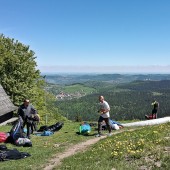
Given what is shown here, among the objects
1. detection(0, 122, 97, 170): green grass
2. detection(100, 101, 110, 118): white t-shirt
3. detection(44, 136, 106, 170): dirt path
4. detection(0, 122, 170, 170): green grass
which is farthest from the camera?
detection(100, 101, 110, 118): white t-shirt

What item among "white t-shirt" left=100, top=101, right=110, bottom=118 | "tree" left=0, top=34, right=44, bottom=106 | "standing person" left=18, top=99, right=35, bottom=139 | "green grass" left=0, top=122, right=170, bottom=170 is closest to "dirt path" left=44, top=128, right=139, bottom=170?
"green grass" left=0, top=122, right=170, bottom=170

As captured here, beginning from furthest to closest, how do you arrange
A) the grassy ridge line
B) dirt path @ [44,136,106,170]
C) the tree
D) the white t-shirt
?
the tree
the white t-shirt
dirt path @ [44,136,106,170]
the grassy ridge line

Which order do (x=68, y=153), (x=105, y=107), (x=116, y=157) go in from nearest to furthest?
1. (x=116, y=157)
2. (x=68, y=153)
3. (x=105, y=107)

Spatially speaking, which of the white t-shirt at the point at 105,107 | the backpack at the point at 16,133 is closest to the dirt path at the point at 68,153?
the white t-shirt at the point at 105,107

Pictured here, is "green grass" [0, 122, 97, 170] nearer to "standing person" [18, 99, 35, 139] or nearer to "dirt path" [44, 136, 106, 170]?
"dirt path" [44, 136, 106, 170]

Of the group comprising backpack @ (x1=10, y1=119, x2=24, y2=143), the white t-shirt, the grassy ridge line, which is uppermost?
the white t-shirt

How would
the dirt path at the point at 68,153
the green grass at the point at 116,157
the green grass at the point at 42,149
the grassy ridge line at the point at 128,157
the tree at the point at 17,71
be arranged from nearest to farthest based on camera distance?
the grassy ridge line at the point at 128,157
the green grass at the point at 116,157
the dirt path at the point at 68,153
the green grass at the point at 42,149
the tree at the point at 17,71

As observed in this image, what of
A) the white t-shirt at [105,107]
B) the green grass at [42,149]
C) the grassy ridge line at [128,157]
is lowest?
the green grass at [42,149]

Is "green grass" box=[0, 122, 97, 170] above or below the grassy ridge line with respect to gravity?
below

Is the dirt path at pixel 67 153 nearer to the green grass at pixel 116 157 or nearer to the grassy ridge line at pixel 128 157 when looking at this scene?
the green grass at pixel 116 157

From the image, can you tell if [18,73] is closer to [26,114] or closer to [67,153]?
[26,114]

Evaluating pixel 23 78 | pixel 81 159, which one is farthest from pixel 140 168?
pixel 23 78

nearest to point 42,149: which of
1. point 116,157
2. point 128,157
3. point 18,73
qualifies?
point 116,157

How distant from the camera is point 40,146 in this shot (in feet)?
65.4
